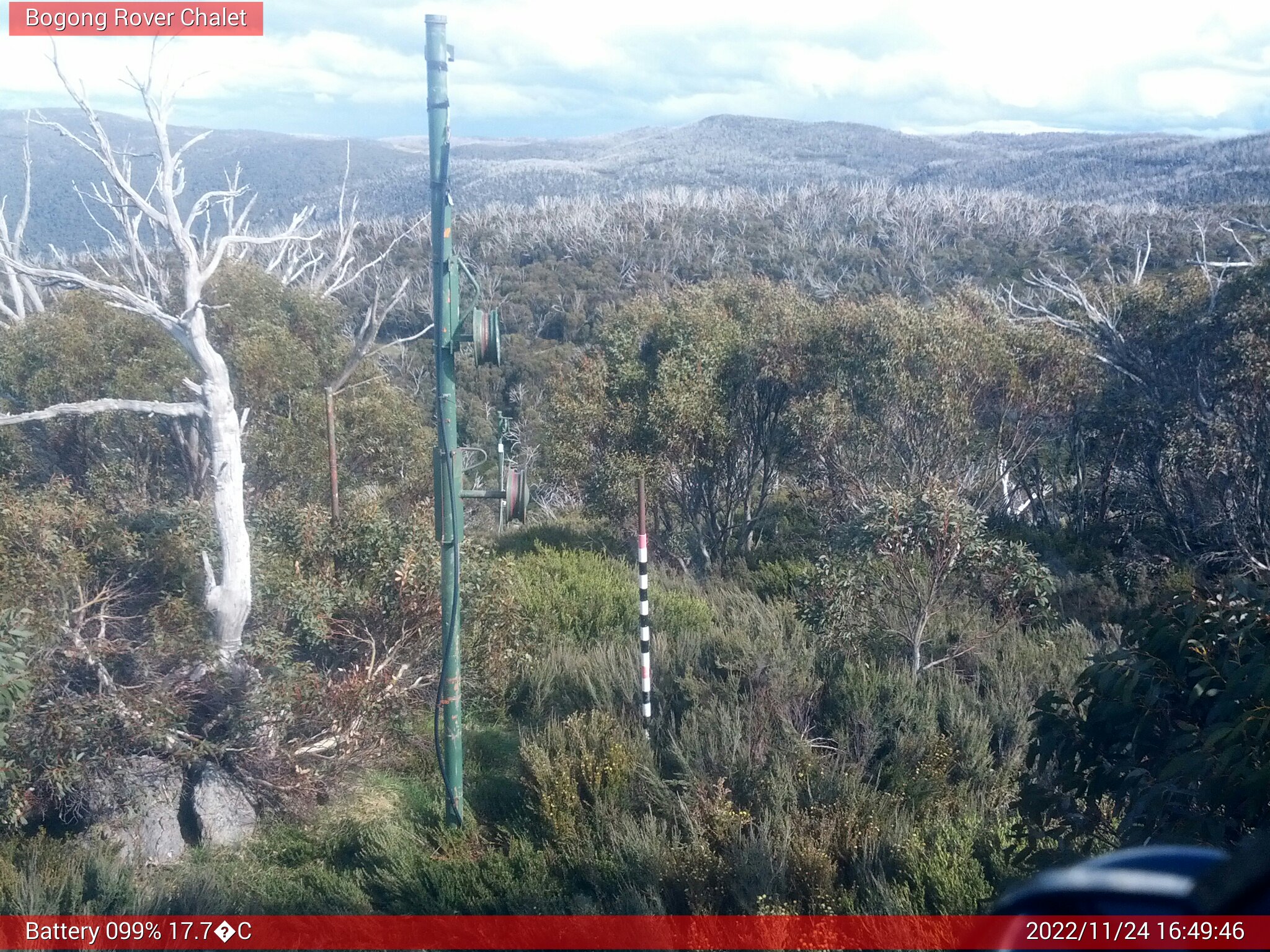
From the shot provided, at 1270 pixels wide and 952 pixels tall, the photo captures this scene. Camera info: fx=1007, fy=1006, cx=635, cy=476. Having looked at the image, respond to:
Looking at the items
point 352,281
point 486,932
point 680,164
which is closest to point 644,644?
point 486,932

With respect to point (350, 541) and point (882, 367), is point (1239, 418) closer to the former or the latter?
point (882, 367)

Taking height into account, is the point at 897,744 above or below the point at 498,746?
above

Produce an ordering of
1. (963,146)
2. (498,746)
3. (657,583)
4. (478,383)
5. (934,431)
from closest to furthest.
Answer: (498,746), (657,583), (934,431), (478,383), (963,146)

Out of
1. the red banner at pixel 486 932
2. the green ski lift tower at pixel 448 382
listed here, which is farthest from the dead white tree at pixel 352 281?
the red banner at pixel 486 932

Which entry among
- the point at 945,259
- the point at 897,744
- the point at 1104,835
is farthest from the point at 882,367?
the point at 945,259

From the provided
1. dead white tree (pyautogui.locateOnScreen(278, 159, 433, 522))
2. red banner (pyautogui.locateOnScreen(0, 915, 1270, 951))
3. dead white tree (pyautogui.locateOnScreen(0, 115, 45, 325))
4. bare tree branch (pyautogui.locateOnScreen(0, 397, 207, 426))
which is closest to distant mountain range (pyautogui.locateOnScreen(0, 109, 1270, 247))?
dead white tree (pyautogui.locateOnScreen(278, 159, 433, 522))

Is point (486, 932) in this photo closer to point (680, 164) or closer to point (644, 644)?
point (644, 644)

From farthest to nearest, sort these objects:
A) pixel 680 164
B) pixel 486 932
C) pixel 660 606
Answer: pixel 680 164, pixel 660 606, pixel 486 932
